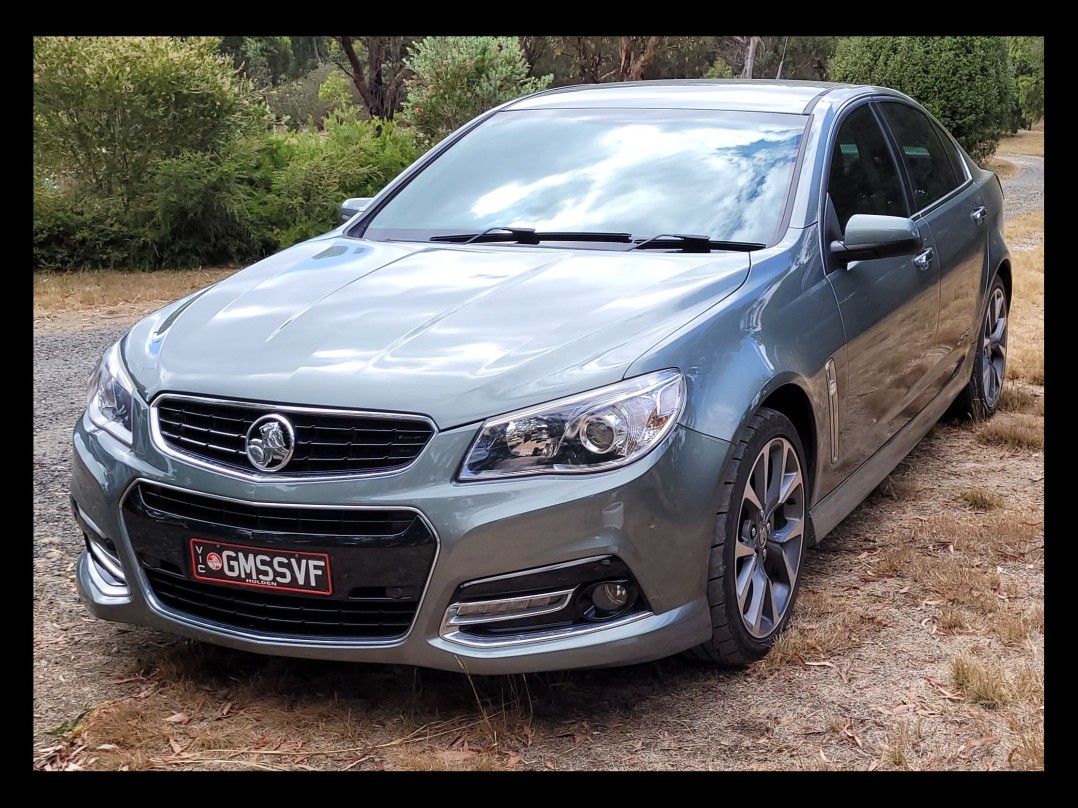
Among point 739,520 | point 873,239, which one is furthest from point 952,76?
point 739,520

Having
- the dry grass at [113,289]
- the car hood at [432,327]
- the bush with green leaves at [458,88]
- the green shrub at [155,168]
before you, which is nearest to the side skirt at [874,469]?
the car hood at [432,327]

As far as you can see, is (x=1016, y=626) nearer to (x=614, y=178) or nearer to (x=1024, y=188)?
(x=614, y=178)

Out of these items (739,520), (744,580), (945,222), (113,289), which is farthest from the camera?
(113,289)

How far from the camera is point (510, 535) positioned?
2.85m

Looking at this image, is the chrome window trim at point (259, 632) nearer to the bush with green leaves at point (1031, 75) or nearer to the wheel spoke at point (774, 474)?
the wheel spoke at point (774, 474)

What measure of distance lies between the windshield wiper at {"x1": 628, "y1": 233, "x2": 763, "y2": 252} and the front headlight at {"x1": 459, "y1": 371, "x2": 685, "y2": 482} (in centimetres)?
97

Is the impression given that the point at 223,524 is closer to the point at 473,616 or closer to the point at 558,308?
the point at 473,616

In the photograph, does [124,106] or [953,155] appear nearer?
[953,155]

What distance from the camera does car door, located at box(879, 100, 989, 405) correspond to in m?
4.98

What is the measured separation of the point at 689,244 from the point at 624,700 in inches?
56.5

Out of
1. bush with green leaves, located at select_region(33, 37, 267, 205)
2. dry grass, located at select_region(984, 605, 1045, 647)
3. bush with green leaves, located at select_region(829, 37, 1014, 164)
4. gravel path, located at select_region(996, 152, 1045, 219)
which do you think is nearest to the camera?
dry grass, located at select_region(984, 605, 1045, 647)

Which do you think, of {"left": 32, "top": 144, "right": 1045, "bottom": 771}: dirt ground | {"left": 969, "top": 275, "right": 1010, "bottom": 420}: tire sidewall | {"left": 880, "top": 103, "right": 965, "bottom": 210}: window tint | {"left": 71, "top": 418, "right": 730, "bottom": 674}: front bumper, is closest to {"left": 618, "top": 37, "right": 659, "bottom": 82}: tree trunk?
{"left": 969, "top": 275, "right": 1010, "bottom": 420}: tire sidewall

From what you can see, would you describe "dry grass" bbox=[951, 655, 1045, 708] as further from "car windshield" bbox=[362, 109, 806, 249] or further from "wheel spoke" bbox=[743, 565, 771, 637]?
"car windshield" bbox=[362, 109, 806, 249]
